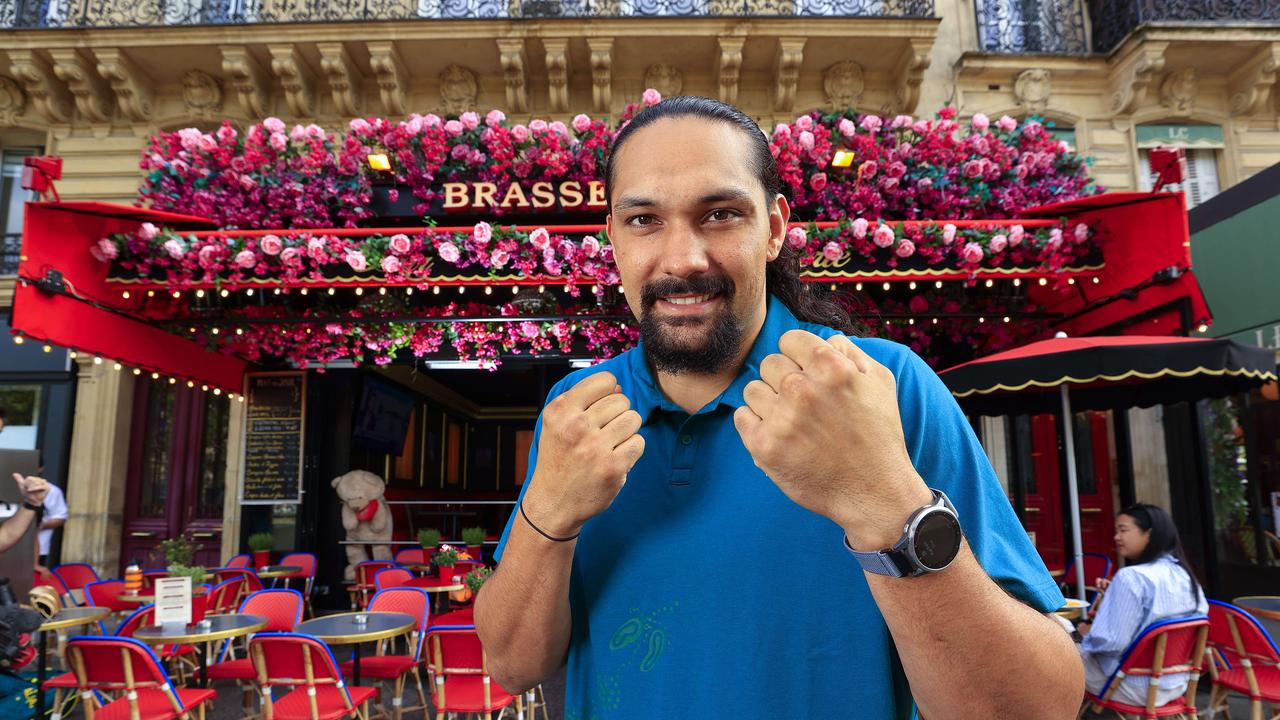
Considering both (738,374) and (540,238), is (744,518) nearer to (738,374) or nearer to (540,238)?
(738,374)

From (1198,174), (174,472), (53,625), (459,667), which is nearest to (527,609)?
(459,667)

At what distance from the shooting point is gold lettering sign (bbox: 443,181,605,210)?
7305mm

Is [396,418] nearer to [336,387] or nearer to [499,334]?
[336,387]

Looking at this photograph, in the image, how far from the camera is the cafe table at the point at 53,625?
5.19 metres

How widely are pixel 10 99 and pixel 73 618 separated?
408 inches

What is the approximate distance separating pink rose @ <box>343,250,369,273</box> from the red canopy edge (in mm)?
2471

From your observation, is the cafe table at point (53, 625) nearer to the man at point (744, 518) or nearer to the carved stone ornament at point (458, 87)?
the man at point (744, 518)

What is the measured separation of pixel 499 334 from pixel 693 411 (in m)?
7.32

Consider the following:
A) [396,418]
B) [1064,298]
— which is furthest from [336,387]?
[1064,298]

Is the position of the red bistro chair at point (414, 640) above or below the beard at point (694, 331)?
below

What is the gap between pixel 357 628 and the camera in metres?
5.37

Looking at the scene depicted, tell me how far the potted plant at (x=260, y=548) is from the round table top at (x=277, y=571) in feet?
0.96

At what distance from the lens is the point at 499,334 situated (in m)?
8.31

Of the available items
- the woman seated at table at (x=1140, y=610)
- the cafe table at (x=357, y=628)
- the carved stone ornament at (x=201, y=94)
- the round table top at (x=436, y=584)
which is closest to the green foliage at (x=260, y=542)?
the round table top at (x=436, y=584)
